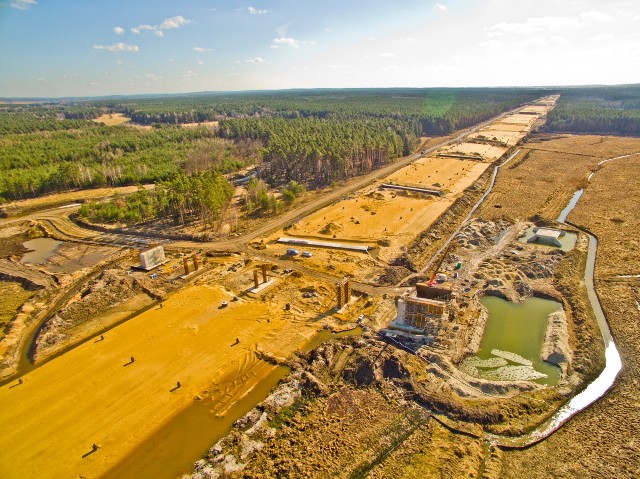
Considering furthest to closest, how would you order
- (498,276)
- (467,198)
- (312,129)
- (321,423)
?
1. (312,129)
2. (467,198)
3. (498,276)
4. (321,423)

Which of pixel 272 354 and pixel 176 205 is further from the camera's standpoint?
pixel 176 205

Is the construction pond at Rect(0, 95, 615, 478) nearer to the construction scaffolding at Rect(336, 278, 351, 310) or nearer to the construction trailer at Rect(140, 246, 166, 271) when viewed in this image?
the construction scaffolding at Rect(336, 278, 351, 310)

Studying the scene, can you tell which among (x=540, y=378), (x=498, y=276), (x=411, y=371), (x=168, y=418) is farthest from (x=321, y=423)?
(x=498, y=276)

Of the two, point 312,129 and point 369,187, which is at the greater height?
point 312,129

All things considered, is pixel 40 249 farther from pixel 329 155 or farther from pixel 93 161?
pixel 93 161

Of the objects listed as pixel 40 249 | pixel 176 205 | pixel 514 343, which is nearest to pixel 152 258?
pixel 176 205

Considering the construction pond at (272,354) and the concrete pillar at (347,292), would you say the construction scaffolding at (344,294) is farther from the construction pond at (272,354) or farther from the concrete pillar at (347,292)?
the construction pond at (272,354)

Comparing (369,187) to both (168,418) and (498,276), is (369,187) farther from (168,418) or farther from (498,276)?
(168,418)
